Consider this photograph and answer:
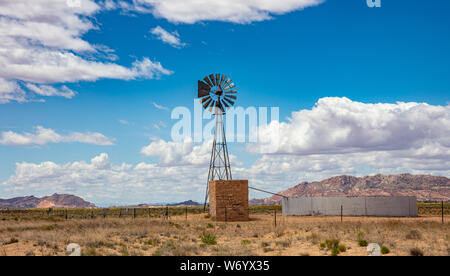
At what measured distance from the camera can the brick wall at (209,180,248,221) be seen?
147 feet

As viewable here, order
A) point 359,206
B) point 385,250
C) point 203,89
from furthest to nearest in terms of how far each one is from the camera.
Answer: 1. point 359,206
2. point 203,89
3. point 385,250

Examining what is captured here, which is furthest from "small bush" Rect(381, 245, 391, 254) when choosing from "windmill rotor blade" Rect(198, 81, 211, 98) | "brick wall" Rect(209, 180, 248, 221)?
"windmill rotor blade" Rect(198, 81, 211, 98)

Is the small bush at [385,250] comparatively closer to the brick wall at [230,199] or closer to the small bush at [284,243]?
the small bush at [284,243]

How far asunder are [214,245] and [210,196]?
71.3 ft

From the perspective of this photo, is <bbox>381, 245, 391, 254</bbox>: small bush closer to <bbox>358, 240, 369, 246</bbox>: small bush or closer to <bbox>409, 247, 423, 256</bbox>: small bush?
<bbox>409, 247, 423, 256</bbox>: small bush

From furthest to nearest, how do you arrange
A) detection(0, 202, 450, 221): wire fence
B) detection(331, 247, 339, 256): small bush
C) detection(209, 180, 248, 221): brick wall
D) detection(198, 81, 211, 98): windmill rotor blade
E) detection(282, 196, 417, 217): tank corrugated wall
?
detection(0, 202, 450, 221): wire fence < detection(282, 196, 417, 217): tank corrugated wall < detection(198, 81, 211, 98): windmill rotor blade < detection(209, 180, 248, 221): brick wall < detection(331, 247, 339, 256): small bush

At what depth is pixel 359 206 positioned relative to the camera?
5247 cm

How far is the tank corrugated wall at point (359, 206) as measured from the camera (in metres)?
51.5

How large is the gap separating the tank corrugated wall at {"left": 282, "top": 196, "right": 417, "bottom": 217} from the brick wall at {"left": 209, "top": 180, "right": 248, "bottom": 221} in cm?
1227

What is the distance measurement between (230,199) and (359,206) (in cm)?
1689

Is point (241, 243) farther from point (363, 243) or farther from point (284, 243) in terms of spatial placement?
point (363, 243)

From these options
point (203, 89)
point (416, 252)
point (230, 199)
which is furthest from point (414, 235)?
point (203, 89)
